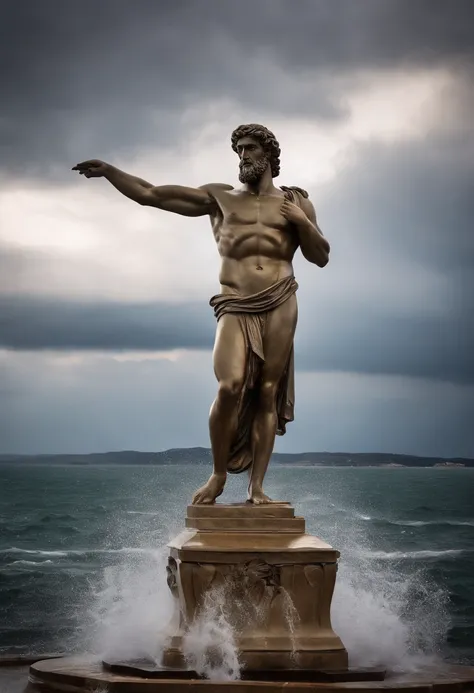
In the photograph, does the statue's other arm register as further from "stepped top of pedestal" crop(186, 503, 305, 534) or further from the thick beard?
"stepped top of pedestal" crop(186, 503, 305, 534)

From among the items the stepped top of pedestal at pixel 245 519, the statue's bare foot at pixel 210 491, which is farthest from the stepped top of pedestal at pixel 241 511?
the statue's bare foot at pixel 210 491

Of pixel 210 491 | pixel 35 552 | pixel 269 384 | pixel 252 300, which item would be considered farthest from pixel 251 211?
pixel 35 552

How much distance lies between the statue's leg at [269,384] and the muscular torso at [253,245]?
0.33 m

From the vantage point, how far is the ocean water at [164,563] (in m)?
12.2

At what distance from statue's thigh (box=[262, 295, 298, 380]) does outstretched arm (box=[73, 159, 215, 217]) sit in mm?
1228

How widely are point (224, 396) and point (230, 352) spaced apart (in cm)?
38

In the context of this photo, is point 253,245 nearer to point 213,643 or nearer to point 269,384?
point 269,384

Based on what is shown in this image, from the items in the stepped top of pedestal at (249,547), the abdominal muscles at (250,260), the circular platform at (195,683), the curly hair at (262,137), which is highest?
the curly hair at (262,137)

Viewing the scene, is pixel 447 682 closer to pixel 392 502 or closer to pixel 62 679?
pixel 62 679

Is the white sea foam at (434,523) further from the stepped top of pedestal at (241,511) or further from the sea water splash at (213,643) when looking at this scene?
the sea water splash at (213,643)

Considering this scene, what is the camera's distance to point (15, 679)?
11.8 meters

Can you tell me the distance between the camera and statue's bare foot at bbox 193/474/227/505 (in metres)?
11.7

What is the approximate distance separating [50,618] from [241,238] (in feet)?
49.5

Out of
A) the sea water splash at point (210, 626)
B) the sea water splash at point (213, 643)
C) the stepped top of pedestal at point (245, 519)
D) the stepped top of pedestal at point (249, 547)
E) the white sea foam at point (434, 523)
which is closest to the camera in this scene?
the sea water splash at point (213, 643)
